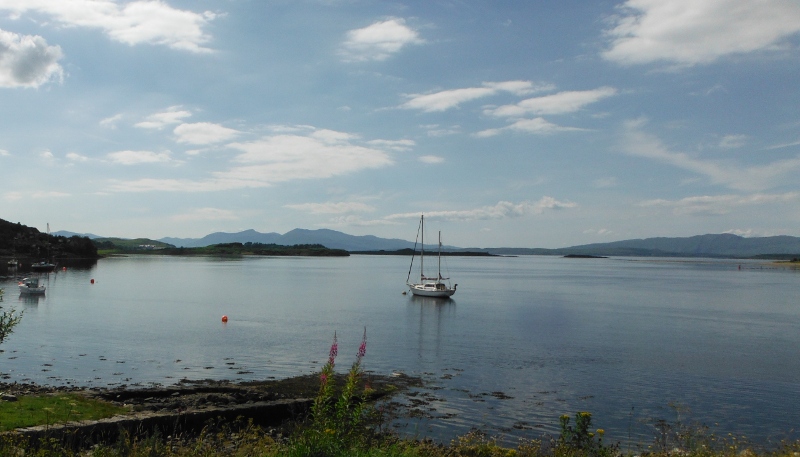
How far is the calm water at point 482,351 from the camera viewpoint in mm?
23609

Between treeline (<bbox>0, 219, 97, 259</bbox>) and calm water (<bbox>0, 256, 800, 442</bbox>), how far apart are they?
3974 inches

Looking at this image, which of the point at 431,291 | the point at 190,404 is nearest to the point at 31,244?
the point at 431,291

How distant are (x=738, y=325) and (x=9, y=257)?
6441 inches

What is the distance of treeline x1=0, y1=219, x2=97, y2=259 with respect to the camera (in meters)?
152

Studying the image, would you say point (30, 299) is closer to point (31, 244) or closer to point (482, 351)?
point (482, 351)

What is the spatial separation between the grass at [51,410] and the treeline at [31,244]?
159 m

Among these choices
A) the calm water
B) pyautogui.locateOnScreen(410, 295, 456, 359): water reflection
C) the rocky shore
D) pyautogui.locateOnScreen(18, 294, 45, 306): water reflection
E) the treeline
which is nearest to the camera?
the rocky shore

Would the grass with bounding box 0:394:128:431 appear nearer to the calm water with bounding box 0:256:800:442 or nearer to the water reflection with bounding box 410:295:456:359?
the calm water with bounding box 0:256:800:442

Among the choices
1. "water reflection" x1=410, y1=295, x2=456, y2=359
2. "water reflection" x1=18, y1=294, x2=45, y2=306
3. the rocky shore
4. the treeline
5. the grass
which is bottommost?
"water reflection" x1=410, y1=295, x2=456, y2=359

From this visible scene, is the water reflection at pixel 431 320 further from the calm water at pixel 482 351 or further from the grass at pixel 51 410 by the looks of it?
the grass at pixel 51 410

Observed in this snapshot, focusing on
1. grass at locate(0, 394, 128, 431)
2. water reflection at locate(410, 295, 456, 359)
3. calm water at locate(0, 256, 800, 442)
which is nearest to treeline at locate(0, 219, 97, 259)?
calm water at locate(0, 256, 800, 442)

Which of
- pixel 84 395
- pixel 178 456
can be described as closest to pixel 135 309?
pixel 84 395

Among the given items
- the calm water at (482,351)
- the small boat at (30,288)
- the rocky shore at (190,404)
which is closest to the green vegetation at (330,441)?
the rocky shore at (190,404)

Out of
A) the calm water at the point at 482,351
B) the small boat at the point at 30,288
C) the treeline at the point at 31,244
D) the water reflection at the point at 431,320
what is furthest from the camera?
the treeline at the point at 31,244
